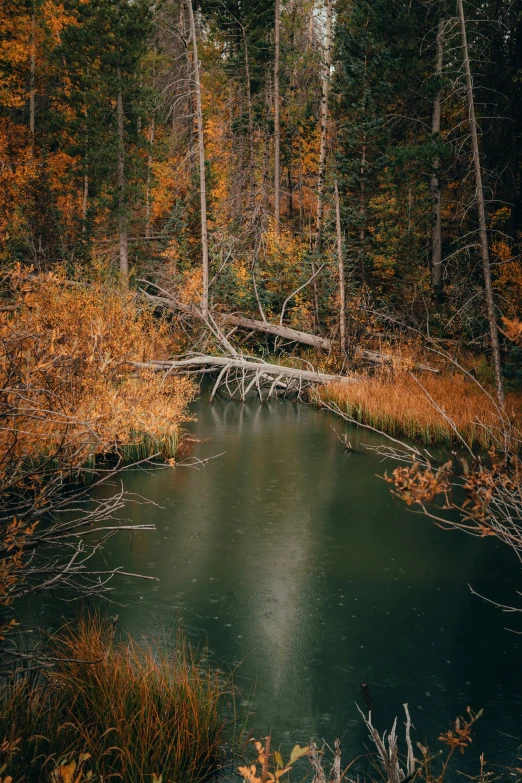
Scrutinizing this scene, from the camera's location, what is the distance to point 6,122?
78.8ft

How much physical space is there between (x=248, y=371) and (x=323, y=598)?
1069 cm

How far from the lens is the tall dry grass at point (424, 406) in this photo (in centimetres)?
1098

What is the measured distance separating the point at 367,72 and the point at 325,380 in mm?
10894

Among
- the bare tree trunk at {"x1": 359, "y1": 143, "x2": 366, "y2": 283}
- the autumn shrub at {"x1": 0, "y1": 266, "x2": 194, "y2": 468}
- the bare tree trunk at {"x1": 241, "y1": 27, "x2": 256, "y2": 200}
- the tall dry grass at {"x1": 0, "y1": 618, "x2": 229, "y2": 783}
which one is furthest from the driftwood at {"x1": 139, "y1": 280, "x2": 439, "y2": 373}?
the tall dry grass at {"x1": 0, "y1": 618, "x2": 229, "y2": 783}

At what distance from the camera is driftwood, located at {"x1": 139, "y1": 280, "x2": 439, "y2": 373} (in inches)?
639

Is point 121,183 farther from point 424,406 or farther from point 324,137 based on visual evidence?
point 424,406

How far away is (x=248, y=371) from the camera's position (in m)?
16.5

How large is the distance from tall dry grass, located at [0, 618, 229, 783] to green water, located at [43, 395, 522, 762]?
740 mm

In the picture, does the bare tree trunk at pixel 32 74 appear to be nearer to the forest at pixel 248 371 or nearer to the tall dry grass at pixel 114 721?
the forest at pixel 248 371

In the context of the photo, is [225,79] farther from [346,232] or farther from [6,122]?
[346,232]

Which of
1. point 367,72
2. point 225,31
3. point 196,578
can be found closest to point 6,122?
point 225,31

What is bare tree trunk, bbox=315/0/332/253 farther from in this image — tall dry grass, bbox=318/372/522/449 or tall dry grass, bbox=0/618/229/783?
tall dry grass, bbox=0/618/229/783

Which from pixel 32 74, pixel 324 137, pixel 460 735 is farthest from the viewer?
pixel 32 74

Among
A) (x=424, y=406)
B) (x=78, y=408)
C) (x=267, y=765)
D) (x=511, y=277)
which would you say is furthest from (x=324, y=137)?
(x=267, y=765)
